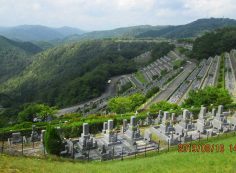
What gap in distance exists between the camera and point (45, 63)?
173625 millimetres

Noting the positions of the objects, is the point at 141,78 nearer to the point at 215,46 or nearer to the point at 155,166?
the point at 215,46

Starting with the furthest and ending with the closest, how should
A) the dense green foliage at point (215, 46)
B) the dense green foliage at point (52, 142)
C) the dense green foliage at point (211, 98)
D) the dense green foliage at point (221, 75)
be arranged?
the dense green foliage at point (215, 46) → the dense green foliage at point (221, 75) → the dense green foliage at point (211, 98) → the dense green foliage at point (52, 142)

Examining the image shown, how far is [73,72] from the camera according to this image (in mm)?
139750

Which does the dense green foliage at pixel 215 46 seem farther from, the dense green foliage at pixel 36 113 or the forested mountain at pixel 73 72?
the dense green foliage at pixel 36 113

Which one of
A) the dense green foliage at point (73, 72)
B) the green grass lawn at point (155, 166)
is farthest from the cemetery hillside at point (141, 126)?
the dense green foliage at point (73, 72)

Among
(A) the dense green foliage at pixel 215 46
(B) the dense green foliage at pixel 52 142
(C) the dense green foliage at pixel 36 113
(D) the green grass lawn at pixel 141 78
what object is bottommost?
(C) the dense green foliage at pixel 36 113

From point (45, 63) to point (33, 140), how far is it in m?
152

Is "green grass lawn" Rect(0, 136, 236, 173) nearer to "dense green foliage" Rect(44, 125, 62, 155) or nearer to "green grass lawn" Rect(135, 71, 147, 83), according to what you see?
"dense green foliage" Rect(44, 125, 62, 155)

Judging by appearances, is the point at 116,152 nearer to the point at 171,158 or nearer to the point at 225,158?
the point at 171,158

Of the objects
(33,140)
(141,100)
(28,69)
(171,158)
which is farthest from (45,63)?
(171,158)

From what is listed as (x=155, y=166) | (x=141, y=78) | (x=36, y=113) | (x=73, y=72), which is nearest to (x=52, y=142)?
(x=155, y=166)

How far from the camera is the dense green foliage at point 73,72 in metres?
99.8
